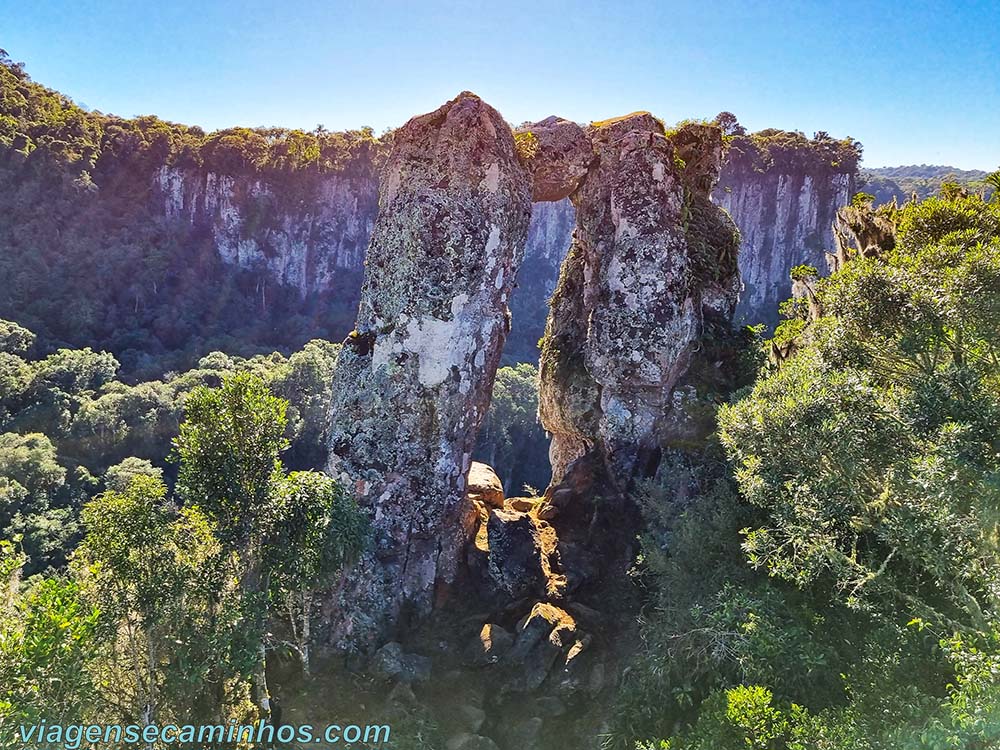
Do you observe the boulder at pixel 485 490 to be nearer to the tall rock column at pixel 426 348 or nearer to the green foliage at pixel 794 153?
the tall rock column at pixel 426 348

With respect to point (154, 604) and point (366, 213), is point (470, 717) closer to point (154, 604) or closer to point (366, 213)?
point (154, 604)

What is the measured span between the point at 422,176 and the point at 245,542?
792cm

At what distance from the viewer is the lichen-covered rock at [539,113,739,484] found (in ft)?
45.2

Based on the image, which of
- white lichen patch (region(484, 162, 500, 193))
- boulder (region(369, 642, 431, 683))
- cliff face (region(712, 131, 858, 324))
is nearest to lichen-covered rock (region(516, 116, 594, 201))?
white lichen patch (region(484, 162, 500, 193))

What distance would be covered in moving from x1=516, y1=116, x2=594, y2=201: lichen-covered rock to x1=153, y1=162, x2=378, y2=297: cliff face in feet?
159

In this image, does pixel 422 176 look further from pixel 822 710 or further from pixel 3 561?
pixel 822 710

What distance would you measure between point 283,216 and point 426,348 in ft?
194

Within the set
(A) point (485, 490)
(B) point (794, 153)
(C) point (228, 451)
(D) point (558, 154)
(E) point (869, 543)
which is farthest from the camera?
(B) point (794, 153)

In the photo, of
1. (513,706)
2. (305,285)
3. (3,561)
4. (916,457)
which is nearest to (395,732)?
(513,706)

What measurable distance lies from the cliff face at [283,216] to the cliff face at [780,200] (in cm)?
3927

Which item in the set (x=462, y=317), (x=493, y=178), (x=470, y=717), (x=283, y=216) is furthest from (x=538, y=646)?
(x=283, y=216)

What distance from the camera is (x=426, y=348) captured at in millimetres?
11461

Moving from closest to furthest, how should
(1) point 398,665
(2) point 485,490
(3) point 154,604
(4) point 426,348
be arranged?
(3) point 154,604
(1) point 398,665
(4) point 426,348
(2) point 485,490

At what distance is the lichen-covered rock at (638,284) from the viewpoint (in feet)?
45.2
